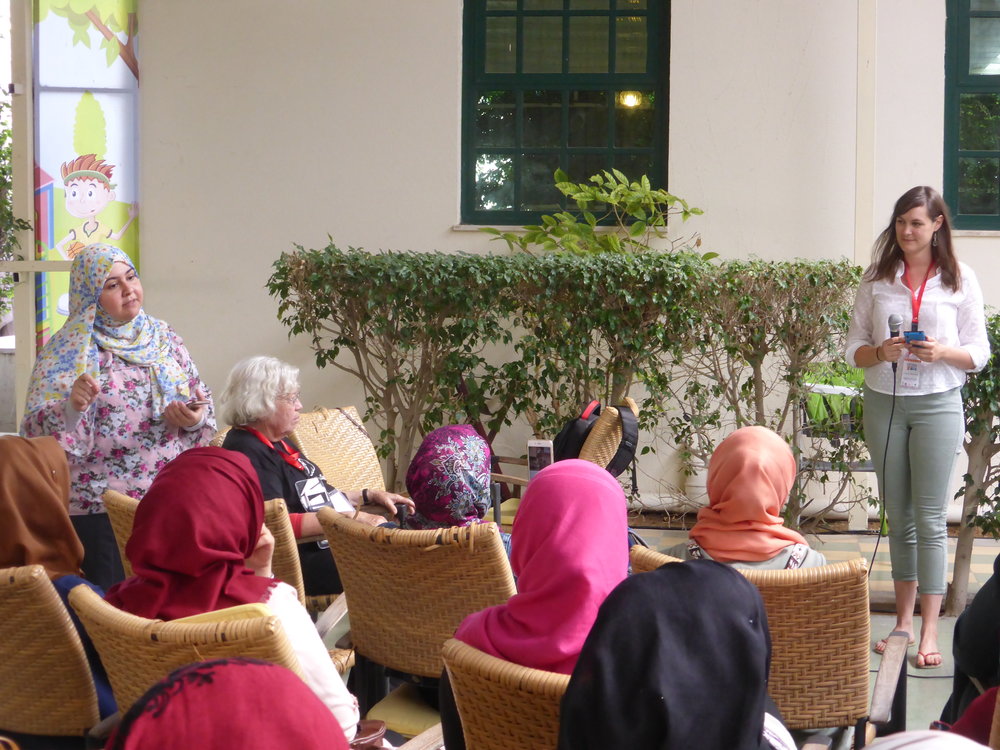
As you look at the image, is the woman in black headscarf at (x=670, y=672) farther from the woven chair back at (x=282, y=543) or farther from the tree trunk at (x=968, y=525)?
the tree trunk at (x=968, y=525)

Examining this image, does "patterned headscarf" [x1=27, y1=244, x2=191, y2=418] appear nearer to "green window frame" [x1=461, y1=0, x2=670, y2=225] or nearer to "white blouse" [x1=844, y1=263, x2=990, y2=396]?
"white blouse" [x1=844, y1=263, x2=990, y2=396]

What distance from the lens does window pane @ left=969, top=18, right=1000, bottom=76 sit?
22.4 ft

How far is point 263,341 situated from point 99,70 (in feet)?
6.62

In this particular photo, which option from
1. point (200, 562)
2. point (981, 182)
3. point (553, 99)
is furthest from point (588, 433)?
point (981, 182)

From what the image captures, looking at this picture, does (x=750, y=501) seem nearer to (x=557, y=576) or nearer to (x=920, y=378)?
(x=557, y=576)

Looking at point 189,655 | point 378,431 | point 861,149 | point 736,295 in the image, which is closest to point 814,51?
point 861,149

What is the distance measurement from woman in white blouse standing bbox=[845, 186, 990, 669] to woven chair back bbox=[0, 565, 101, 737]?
3078 millimetres

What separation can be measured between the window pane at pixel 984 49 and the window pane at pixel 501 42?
9.63 ft

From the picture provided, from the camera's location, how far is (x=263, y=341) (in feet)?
24.0

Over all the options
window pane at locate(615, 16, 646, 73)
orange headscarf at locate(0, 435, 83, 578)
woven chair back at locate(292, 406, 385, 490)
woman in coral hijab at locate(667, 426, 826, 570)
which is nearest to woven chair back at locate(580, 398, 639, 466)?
woven chair back at locate(292, 406, 385, 490)

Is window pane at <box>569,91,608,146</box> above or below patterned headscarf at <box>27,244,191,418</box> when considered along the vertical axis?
above

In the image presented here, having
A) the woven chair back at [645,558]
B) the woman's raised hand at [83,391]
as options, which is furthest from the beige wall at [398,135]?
the woven chair back at [645,558]

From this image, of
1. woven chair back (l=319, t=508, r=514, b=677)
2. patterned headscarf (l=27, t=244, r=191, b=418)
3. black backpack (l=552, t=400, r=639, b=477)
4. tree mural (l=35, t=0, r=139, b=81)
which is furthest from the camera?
tree mural (l=35, t=0, r=139, b=81)

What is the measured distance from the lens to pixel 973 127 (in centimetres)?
690
